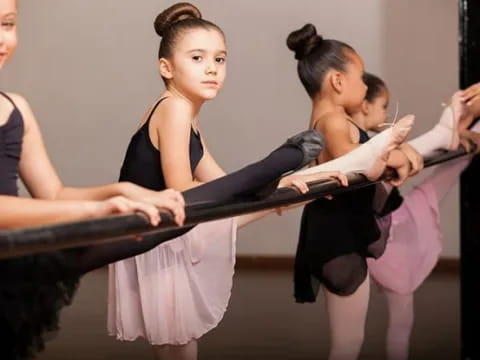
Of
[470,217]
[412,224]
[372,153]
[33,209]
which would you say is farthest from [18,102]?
[470,217]

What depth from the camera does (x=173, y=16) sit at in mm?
1852

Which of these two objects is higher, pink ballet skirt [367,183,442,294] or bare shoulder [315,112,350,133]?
bare shoulder [315,112,350,133]

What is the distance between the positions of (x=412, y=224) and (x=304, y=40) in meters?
0.45

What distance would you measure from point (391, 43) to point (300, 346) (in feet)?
1.93

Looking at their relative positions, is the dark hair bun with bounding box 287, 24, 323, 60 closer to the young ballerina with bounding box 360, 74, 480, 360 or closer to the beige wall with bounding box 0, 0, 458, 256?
the beige wall with bounding box 0, 0, 458, 256

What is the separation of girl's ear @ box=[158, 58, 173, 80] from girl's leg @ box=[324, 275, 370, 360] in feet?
1.81

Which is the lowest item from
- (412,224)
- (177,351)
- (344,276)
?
(177,351)

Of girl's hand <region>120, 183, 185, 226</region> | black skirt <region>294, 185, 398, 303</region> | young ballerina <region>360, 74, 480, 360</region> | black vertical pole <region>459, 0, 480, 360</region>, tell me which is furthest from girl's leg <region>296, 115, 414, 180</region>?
girl's hand <region>120, 183, 185, 226</region>

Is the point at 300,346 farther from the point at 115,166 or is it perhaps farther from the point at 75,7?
the point at 75,7

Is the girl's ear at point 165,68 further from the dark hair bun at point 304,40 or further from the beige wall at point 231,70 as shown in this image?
the dark hair bun at point 304,40

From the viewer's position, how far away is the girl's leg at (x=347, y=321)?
2.24 m

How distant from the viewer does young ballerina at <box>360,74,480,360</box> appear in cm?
240

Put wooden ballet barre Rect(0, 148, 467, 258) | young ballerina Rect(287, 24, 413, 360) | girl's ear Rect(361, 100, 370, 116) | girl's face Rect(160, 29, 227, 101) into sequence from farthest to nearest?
1. girl's ear Rect(361, 100, 370, 116)
2. young ballerina Rect(287, 24, 413, 360)
3. girl's face Rect(160, 29, 227, 101)
4. wooden ballet barre Rect(0, 148, 467, 258)

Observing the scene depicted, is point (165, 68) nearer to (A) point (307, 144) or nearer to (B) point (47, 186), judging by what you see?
(A) point (307, 144)
